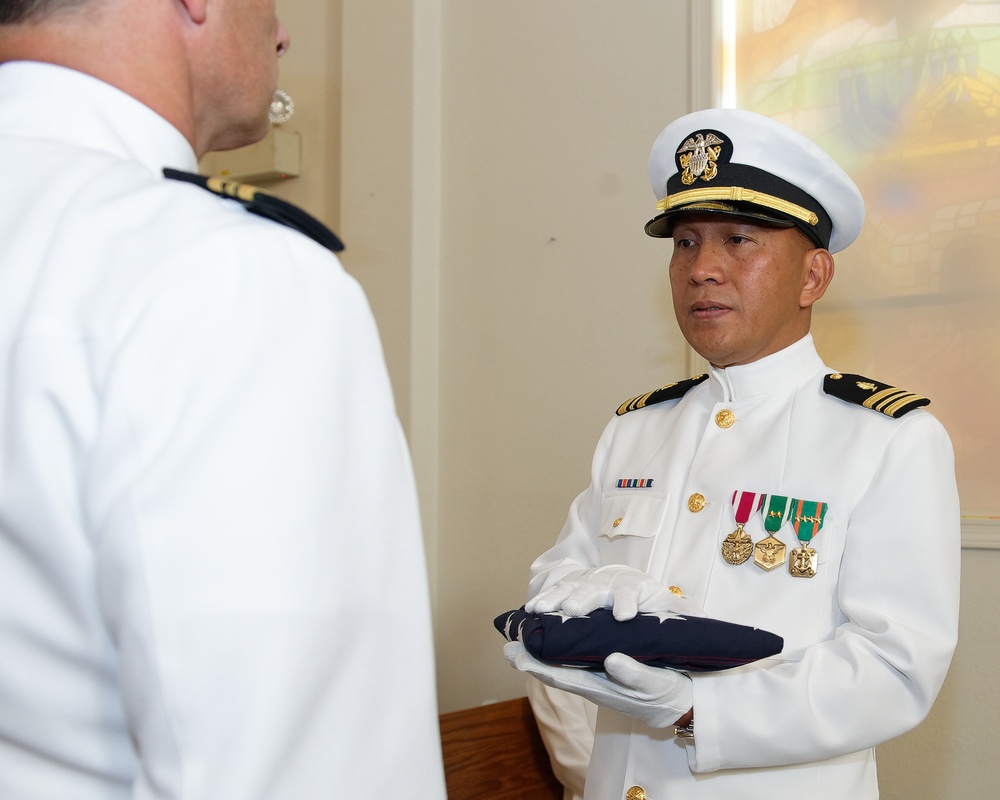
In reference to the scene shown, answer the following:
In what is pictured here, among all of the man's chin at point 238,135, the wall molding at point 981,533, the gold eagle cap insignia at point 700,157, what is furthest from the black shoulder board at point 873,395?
the man's chin at point 238,135

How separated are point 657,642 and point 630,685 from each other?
7 cm

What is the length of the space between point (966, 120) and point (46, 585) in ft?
7.71

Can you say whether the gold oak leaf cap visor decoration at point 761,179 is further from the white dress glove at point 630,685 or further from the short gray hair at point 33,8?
the short gray hair at point 33,8

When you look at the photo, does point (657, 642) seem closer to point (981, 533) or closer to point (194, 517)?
point (194, 517)

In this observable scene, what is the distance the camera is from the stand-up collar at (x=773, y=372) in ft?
5.45

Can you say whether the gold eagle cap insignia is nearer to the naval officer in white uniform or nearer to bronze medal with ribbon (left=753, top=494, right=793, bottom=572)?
the naval officer in white uniform

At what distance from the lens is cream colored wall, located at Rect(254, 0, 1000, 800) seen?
2912 mm

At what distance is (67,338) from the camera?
562 mm

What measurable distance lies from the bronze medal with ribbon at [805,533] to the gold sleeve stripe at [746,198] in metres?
0.48

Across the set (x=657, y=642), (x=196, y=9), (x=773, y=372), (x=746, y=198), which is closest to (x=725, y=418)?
(x=773, y=372)

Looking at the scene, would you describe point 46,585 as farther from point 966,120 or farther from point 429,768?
point 966,120

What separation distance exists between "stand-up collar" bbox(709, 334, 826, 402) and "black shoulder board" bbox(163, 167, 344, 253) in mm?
1119

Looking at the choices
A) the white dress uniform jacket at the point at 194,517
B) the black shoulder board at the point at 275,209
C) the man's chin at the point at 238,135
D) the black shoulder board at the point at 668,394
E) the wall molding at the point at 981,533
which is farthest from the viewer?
the wall molding at the point at 981,533

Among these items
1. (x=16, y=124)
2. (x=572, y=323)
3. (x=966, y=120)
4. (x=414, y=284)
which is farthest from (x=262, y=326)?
(x=414, y=284)
